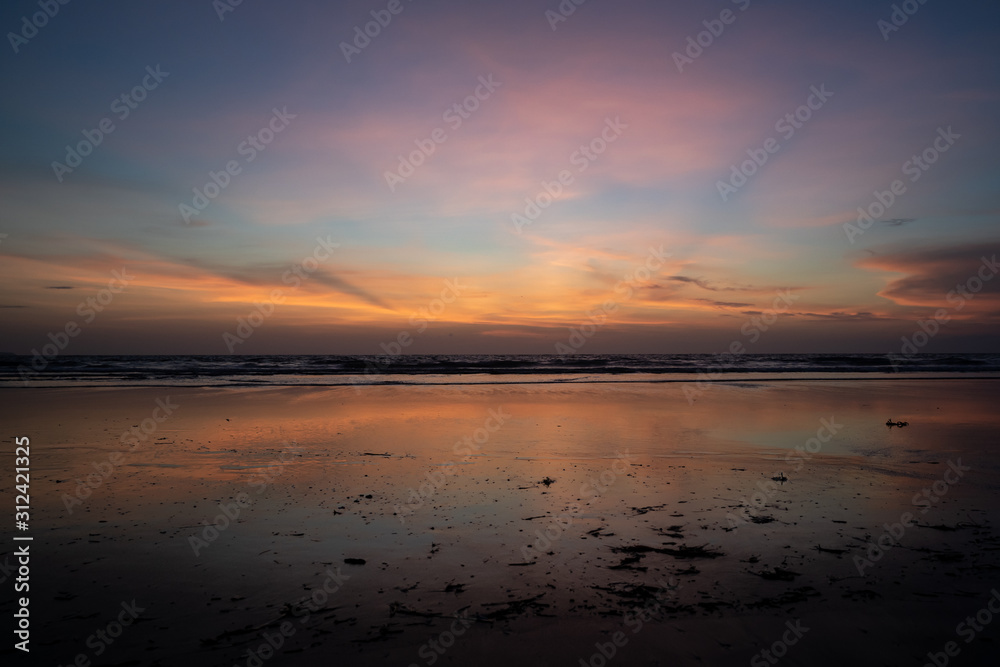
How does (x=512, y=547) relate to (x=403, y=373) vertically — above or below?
below

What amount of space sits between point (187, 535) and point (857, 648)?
22.8 feet

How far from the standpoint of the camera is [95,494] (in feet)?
27.2

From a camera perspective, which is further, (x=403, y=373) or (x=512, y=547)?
(x=403, y=373)

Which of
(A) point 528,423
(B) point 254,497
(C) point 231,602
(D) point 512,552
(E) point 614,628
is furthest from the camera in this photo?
(A) point 528,423

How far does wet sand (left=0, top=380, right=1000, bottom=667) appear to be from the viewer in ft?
14.4

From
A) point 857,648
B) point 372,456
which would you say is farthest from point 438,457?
point 857,648

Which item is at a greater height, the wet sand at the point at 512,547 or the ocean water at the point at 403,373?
the ocean water at the point at 403,373

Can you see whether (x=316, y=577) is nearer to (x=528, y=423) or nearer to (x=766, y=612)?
(x=766, y=612)

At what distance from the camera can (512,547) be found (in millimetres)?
6188

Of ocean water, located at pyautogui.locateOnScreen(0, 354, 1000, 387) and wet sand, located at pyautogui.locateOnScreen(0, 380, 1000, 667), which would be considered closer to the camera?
wet sand, located at pyautogui.locateOnScreen(0, 380, 1000, 667)

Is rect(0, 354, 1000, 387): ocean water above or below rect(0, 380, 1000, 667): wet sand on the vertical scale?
above

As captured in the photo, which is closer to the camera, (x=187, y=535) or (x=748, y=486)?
(x=187, y=535)

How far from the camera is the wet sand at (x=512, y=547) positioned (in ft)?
14.4

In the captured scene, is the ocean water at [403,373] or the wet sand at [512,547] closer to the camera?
the wet sand at [512,547]
